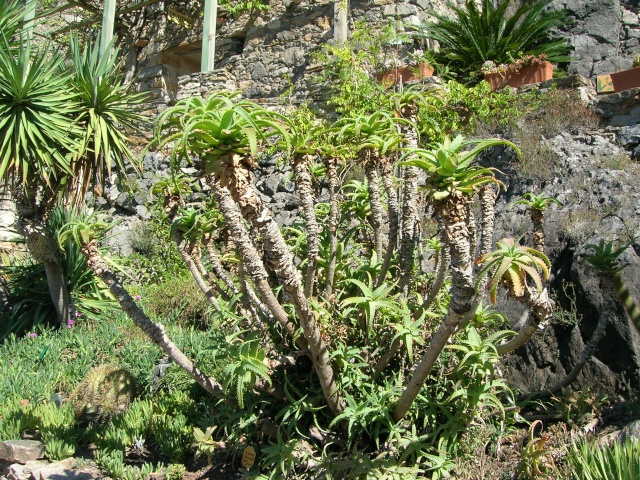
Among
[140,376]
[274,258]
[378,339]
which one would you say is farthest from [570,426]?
[140,376]

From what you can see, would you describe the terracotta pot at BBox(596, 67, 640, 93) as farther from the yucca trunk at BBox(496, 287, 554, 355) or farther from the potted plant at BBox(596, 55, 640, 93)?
the yucca trunk at BBox(496, 287, 554, 355)

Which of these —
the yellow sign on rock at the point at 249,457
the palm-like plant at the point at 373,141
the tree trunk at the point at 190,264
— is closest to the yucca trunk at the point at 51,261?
the tree trunk at the point at 190,264

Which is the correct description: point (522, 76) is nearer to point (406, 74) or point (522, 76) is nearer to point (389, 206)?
point (406, 74)

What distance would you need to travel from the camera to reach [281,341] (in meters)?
3.86

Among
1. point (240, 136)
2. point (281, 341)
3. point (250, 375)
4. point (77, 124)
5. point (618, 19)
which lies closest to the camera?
point (240, 136)

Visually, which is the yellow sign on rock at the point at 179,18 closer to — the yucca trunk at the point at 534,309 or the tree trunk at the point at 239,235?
the tree trunk at the point at 239,235

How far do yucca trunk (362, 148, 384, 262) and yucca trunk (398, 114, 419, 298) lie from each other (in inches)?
6.5

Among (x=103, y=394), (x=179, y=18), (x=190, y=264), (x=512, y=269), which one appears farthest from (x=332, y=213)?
(x=179, y=18)

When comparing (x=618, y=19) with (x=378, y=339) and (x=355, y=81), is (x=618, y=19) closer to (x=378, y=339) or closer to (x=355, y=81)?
(x=355, y=81)

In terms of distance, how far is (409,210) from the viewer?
3.71 m

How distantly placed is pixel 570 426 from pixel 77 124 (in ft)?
18.0

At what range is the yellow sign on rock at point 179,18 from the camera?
13.8m

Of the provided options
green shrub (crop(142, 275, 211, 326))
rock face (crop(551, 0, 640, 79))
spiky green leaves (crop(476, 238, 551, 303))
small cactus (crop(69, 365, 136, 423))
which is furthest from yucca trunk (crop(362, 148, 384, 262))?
rock face (crop(551, 0, 640, 79))

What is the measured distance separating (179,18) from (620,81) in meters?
9.82
